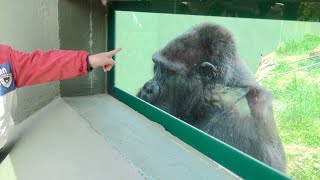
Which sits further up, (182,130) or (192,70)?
(192,70)

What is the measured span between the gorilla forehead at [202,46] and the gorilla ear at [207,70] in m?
0.02

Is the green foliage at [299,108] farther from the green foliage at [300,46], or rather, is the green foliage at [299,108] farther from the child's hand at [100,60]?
the child's hand at [100,60]

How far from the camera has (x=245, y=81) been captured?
1124 mm

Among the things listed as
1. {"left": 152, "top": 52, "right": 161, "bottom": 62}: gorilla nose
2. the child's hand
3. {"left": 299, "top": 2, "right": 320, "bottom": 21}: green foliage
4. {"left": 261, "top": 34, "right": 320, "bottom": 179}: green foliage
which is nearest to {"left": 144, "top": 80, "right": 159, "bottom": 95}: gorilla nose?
{"left": 152, "top": 52, "right": 161, "bottom": 62}: gorilla nose

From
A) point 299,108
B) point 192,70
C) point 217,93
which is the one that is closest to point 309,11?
point 299,108

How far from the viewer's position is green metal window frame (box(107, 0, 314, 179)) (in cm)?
103

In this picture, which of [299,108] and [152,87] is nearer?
[299,108]

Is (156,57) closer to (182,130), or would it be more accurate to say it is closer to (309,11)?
(182,130)

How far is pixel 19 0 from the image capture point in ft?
6.16

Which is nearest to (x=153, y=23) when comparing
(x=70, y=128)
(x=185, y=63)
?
(x=185, y=63)

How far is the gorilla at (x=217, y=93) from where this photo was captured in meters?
1.04

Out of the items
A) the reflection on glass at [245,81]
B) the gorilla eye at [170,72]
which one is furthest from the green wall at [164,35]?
the gorilla eye at [170,72]

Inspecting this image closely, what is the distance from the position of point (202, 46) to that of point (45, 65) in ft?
2.06

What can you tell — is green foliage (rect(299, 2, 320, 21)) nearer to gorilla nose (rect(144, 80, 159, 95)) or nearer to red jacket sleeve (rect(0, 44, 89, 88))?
red jacket sleeve (rect(0, 44, 89, 88))
